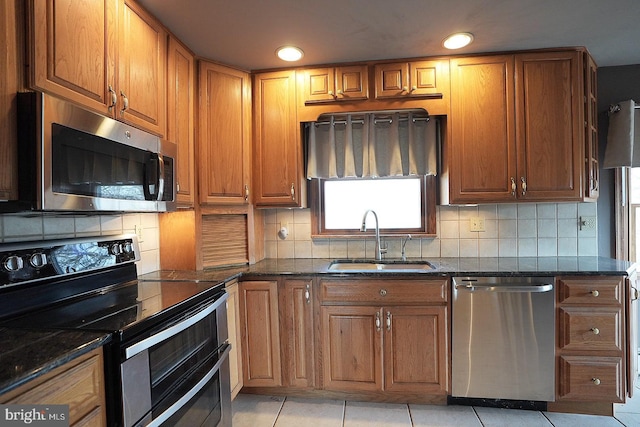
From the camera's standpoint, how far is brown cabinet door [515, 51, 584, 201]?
7.14 feet

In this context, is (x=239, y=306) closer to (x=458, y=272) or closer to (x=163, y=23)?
(x=458, y=272)

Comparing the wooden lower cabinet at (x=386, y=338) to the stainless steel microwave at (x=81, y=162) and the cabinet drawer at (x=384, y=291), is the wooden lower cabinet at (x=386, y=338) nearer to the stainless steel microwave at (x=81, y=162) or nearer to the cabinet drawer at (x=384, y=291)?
the cabinet drawer at (x=384, y=291)

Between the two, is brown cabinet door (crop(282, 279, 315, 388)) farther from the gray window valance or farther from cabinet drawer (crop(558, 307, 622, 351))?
cabinet drawer (crop(558, 307, 622, 351))

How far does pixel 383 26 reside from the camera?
1.91m

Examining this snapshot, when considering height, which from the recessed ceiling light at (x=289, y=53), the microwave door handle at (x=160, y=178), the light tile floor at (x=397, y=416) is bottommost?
the light tile floor at (x=397, y=416)

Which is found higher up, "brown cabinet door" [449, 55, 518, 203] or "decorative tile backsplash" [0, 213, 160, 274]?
"brown cabinet door" [449, 55, 518, 203]

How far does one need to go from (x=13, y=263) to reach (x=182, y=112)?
3.76ft

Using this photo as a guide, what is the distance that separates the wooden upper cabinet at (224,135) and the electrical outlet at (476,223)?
167 centimetres

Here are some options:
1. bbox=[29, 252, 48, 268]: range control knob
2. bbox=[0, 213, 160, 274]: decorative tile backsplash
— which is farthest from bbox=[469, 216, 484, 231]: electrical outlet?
bbox=[29, 252, 48, 268]: range control knob

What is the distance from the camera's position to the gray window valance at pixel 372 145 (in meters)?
2.51

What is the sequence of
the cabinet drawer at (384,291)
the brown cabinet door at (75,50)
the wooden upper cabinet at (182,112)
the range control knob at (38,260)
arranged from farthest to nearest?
the cabinet drawer at (384,291) < the wooden upper cabinet at (182,112) < the range control knob at (38,260) < the brown cabinet door at (75,50)

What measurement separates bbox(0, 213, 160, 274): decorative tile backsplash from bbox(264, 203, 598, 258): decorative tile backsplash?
3.95 feet

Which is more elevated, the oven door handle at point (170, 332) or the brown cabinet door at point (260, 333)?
the oven door handle at point (170, 332)

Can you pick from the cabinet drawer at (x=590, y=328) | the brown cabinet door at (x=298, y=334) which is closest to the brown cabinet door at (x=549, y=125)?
the cabinet drawer at (x=590, y=328)
